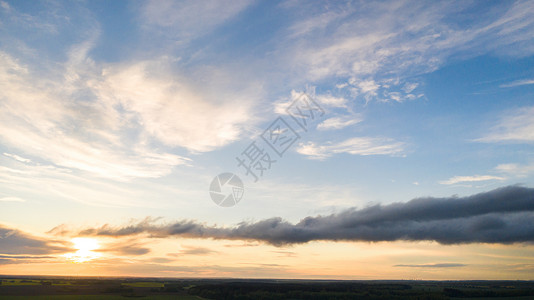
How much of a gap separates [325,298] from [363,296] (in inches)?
691

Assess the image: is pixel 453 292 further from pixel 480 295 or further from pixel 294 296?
pixel 294 296

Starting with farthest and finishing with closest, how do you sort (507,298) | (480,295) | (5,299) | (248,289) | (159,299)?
(248,289) < (480,295) < (507,298) < (159,299) < (5,299)

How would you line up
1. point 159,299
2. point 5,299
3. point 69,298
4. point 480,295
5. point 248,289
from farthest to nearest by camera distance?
point 248,289 < point 480,295 < point 159,299 < point 69,298 < point 5,299

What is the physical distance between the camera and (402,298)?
5994 inches

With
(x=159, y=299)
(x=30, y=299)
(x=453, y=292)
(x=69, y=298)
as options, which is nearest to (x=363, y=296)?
(x=453, y=292)

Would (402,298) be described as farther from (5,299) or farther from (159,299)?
(5,299)

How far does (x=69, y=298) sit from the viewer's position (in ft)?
441

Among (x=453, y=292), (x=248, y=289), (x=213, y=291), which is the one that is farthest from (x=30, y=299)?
(x=453, y=292)

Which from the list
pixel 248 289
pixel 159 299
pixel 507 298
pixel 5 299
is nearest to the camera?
pixel 5 299

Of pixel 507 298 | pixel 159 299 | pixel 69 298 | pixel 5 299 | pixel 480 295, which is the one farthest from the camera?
pixel 480 295

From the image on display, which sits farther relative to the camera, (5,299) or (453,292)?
(453,292)

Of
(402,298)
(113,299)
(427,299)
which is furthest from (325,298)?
(113,299)

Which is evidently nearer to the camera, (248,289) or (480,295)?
(480,295)

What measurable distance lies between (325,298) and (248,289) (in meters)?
49.0
